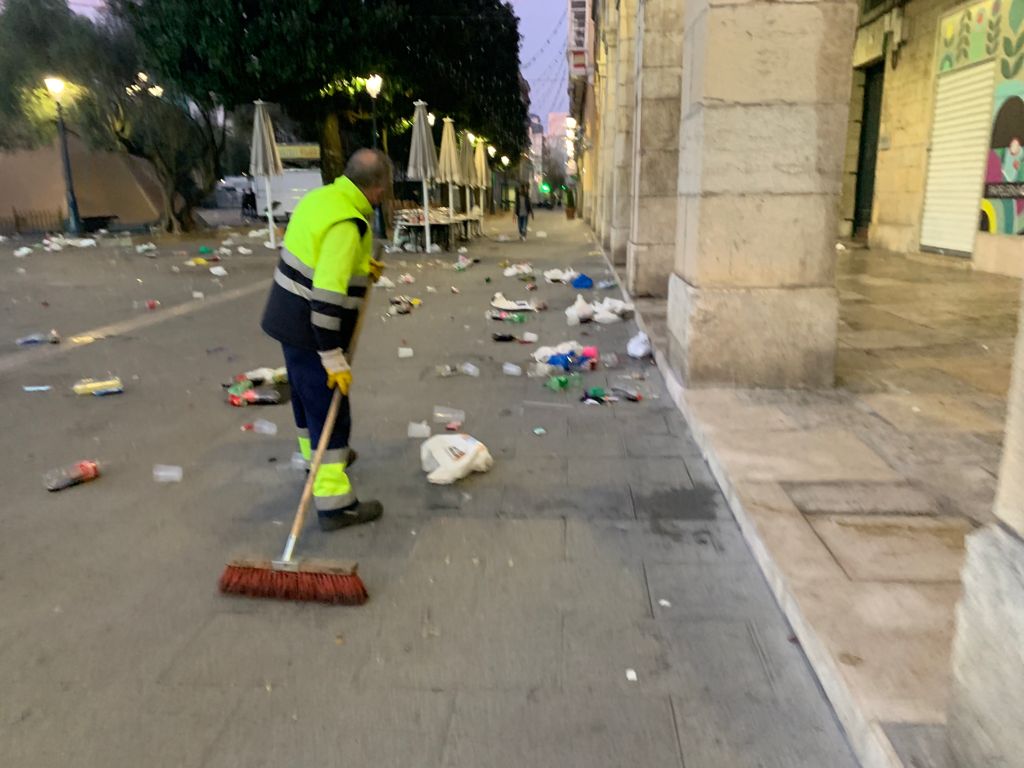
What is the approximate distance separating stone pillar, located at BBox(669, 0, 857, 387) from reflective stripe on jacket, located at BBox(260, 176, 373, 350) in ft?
8.96

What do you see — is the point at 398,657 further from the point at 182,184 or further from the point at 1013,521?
the point at 182,184

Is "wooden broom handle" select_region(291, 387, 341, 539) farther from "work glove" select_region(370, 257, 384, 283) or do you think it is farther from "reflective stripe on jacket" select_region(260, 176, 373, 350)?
"work glove" select_region(370, 257, 384, 283)

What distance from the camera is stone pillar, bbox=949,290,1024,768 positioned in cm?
156

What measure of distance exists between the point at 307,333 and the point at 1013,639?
3.15 m

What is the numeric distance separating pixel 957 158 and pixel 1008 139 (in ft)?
6.51

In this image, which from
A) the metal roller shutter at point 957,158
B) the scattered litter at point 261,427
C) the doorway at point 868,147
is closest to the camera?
the scattered litter at point 261,427

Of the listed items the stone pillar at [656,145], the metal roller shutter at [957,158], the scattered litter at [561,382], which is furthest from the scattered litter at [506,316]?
the metal roller shutter at [957,158]

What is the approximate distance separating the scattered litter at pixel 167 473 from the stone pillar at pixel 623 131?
11538mm

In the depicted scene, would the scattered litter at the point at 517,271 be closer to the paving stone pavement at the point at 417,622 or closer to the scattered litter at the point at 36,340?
the scattered litter at the point at 36,340

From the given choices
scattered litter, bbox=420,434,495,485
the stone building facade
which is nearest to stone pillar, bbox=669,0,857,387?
the stone building facade

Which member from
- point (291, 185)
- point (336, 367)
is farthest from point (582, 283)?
point (291, 185)

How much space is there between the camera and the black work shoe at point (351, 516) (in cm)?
396

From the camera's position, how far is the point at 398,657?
9.49 ft

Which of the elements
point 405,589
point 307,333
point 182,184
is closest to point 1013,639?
point 405,589
